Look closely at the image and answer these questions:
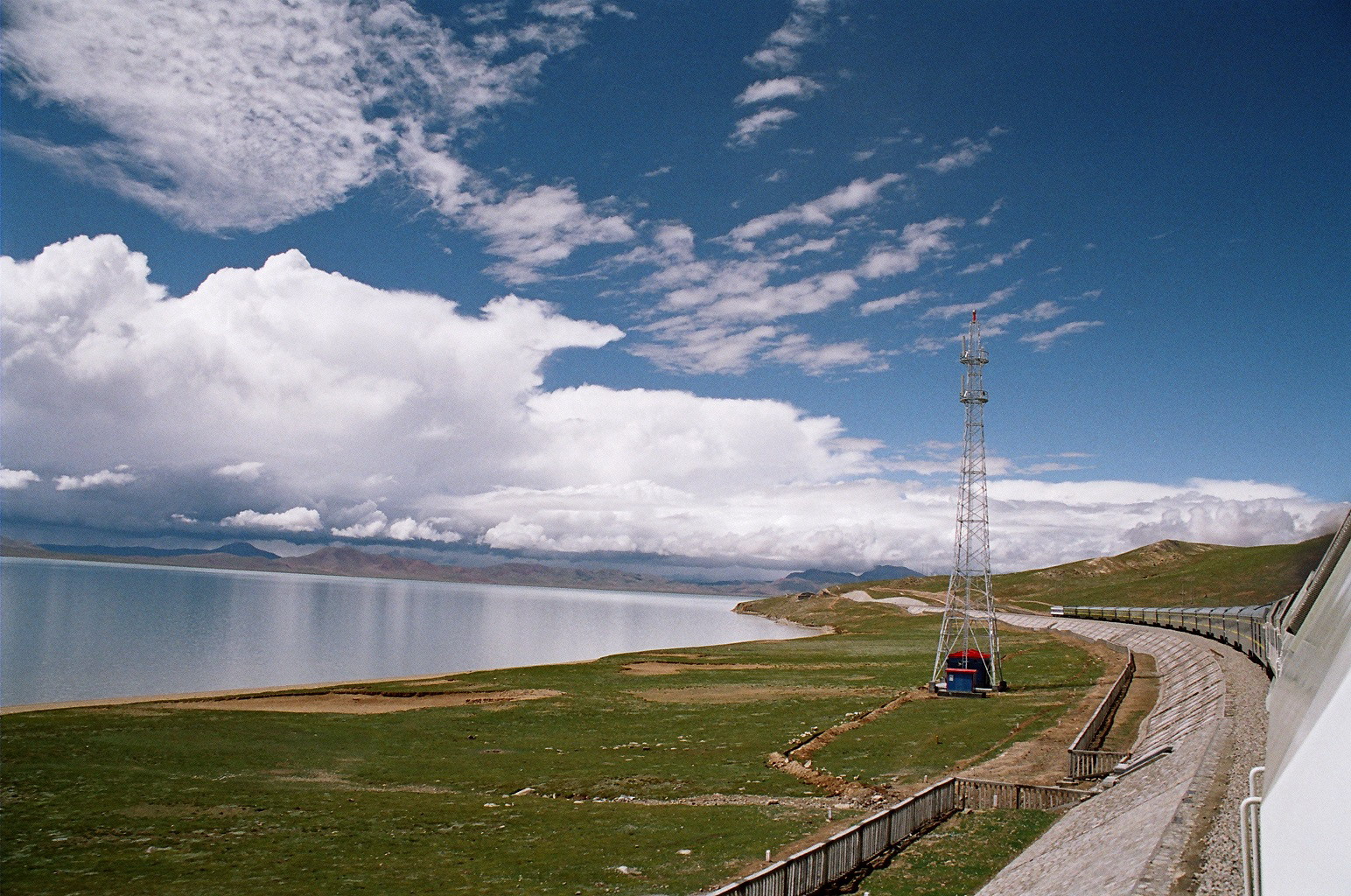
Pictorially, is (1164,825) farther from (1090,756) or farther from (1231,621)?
(1231,621)

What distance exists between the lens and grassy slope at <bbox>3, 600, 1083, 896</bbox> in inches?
858

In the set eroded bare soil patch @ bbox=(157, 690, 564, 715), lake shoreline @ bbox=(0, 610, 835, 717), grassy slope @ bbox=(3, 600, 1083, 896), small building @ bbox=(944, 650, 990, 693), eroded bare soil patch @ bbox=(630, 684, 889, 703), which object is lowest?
lake shoreline @ bbox=(0, 610, 835, 717)

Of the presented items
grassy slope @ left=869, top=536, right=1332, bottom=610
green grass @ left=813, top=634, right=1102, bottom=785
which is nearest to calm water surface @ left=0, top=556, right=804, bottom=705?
green grass @ left=813, top=634, right=1102, bottom=785

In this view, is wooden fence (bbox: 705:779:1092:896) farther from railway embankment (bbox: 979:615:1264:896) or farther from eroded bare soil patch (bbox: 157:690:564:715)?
eroded bare soil patch (bbox: 157:690:564:715)

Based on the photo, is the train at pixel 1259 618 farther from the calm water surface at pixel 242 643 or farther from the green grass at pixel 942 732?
the calm water surface at pixel 242 643

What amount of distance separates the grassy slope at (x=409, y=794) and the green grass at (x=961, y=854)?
12.7ft

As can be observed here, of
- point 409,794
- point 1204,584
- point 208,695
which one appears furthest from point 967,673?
point 1204,584

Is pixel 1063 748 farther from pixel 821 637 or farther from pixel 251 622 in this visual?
pixel 251 622

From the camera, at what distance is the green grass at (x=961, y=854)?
19125 mm

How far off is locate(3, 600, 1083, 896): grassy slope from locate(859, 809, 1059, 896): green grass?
387 cm

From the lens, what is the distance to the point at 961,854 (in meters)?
Answer: 21.3

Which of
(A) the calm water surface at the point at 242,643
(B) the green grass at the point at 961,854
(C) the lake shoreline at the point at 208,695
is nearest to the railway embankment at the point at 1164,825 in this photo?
(B) the green grass at the point at 961,854

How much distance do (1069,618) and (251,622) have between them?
139934 millimetres

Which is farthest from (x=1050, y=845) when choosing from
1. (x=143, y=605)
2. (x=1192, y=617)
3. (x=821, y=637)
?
(x=143, y=605)
